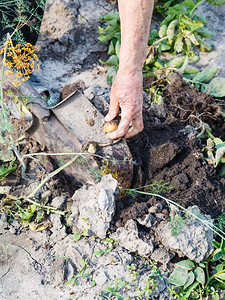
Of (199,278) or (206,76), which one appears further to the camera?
(206,76)

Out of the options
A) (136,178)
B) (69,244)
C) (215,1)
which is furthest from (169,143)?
(215,1)

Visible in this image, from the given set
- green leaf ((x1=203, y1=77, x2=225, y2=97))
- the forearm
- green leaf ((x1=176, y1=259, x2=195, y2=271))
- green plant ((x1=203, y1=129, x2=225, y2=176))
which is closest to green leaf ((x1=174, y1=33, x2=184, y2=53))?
green leaf ((x1=203, y1=77, x2=225, y2=97))

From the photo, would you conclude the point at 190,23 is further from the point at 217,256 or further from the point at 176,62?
the point at 217,256

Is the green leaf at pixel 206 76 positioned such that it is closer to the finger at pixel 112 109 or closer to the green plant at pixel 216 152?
the green plant at pixel 216 152

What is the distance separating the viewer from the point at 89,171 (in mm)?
2283

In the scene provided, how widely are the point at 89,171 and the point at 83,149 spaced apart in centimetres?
15

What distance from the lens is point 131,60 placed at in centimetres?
206

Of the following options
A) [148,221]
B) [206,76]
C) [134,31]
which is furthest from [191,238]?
[206,76]

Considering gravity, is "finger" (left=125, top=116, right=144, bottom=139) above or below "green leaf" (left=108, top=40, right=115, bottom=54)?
below

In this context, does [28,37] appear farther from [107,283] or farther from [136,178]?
[107,283]

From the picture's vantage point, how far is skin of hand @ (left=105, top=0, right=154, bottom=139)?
198cm

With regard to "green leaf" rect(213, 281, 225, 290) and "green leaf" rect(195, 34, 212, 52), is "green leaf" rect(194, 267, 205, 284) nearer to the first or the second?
"green leaf" rect(213, 281, 225, 290)

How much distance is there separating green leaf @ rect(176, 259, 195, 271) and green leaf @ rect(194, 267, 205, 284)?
30 millimetres

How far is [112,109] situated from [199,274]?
3.56 ft
